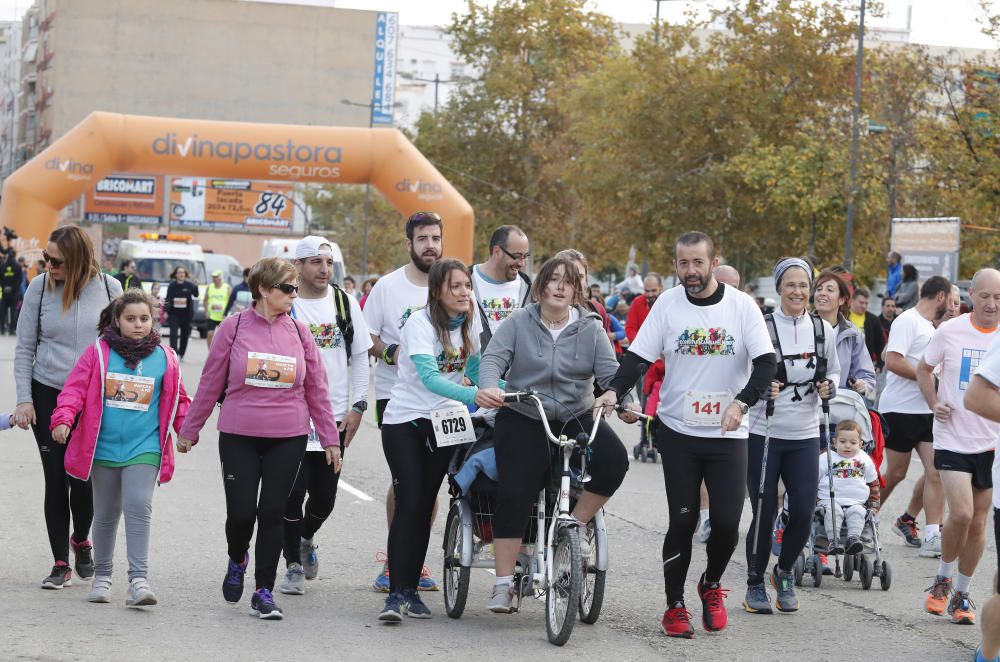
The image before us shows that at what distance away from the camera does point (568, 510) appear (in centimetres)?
717

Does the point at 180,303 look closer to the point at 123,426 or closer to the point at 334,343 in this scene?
the point at 334,343

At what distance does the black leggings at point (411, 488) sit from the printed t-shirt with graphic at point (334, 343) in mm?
573

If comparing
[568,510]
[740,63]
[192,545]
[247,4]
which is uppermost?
[247,4]

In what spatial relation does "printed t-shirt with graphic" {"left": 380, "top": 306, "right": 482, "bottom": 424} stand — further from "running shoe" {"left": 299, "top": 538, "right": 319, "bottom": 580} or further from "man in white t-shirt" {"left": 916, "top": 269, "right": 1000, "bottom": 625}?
"man in white t-shirt" {"left": 916, "top": 269, "right": 1000, "bottom": 625}

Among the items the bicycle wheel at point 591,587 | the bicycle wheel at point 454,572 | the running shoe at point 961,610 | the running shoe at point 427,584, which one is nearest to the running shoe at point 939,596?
the running shoe at point 961,610

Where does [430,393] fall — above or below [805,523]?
above

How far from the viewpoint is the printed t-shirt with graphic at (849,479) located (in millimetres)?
9352

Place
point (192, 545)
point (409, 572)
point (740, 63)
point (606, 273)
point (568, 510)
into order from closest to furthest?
point (568, 510) < point (409, 572) < point (192, 545) < point (740, 63) < point (606, 273)

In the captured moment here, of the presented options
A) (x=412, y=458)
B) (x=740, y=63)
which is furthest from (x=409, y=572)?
(x=740, y=63)

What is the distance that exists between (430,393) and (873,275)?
1279 inches

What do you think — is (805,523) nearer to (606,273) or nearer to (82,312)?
(82,312)

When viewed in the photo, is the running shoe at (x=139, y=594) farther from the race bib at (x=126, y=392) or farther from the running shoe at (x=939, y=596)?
the running shoe at (x=939, y=596)

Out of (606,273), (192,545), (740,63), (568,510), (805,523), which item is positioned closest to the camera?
(568,510)

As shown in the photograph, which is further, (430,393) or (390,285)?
(390,285)
